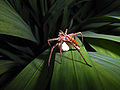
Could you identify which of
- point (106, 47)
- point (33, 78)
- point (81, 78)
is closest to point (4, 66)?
point (33, 78)

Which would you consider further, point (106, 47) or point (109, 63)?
point (106, 47)

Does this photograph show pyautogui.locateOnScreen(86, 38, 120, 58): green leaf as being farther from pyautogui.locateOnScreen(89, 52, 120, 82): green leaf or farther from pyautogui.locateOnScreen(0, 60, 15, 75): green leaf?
pyautogui.locateOnScreen(0, 60, 15, 75): green leaf

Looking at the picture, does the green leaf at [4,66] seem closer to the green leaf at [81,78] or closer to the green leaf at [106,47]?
the green leaf at [81,78]

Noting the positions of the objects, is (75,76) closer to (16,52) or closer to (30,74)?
(30,74)

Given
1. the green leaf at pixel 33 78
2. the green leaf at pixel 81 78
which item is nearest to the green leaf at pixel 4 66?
the green leaf at pixel 33 78

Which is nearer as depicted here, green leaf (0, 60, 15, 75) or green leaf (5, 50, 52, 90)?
green leaf (5, 50, 52, 90)

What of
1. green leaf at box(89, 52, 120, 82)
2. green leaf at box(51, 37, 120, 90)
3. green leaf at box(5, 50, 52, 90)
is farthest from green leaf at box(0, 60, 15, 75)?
green leaf at box(89, 52, 120, 82)

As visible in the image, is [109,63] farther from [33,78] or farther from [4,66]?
[4,66]
